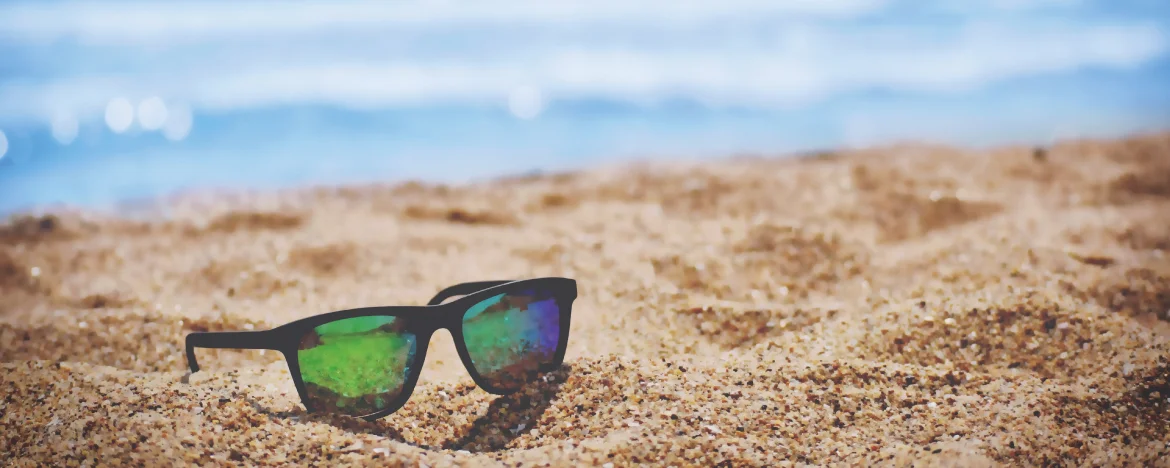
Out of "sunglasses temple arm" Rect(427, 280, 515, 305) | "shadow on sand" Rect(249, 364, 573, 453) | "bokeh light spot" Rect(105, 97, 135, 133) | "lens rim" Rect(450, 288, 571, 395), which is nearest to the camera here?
"shadow on sand" Rect(249, 364, 573, 453)

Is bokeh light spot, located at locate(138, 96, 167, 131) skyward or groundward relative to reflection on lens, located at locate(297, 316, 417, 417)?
skyward

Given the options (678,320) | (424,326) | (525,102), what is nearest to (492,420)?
(424,326)

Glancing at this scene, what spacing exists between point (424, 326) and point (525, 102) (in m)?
9.96

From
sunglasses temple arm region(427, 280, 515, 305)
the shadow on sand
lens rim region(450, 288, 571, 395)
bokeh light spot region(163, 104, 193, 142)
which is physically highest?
bokeh light spot region(163, 104, 193, 142)

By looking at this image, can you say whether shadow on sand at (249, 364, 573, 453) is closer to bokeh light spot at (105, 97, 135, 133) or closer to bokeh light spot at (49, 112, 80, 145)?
bokeh light spot at (49, 112, 80, 145)

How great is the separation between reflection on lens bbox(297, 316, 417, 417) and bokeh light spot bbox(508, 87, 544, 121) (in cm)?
944

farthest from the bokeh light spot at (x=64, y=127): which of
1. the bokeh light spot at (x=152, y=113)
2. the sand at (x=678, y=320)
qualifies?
the sand at (x=678, y=320)

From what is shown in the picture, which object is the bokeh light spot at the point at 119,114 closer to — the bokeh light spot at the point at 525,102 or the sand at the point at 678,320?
the bokeh light spot at the point at 525,102

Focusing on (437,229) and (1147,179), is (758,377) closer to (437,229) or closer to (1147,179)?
(437,229)

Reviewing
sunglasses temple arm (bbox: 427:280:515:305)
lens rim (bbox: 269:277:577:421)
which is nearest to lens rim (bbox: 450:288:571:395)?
lens rim (bbox: 269:277:577:421)

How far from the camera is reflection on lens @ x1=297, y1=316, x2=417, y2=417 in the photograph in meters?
1.86

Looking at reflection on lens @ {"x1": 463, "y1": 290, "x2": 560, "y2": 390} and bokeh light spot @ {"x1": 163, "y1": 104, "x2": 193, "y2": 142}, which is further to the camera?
bokeh light spot @ {"x1": 163, "y1": 104, "x2": 193, "y2": 142}

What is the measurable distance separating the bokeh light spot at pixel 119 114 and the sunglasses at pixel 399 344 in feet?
29.8

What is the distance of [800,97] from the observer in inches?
456
